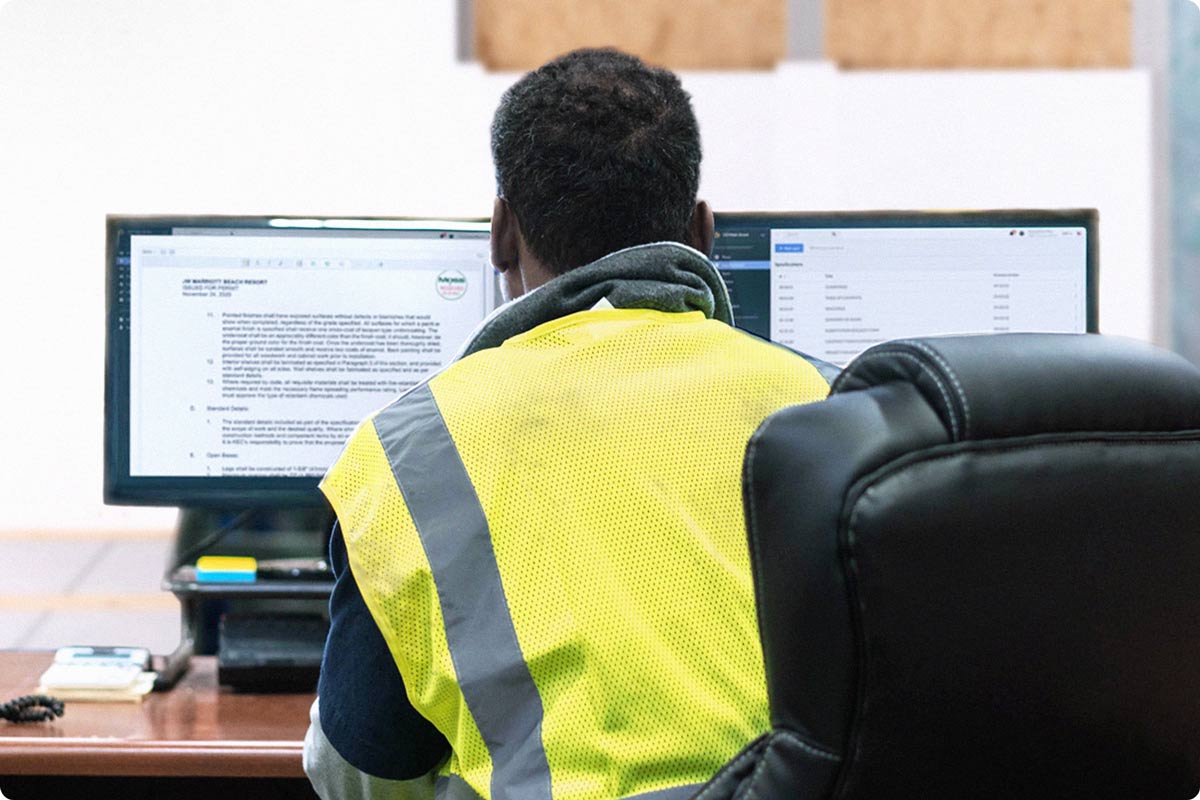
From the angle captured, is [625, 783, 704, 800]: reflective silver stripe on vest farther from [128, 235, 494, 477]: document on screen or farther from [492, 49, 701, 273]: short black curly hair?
[128, 235, 494, 477]: document on screen

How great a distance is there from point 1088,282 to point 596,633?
3.50ft

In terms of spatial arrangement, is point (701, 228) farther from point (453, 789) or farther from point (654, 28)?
point (654, 28)

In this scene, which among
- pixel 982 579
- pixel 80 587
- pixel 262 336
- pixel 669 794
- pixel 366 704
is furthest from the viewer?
pixel 80 587

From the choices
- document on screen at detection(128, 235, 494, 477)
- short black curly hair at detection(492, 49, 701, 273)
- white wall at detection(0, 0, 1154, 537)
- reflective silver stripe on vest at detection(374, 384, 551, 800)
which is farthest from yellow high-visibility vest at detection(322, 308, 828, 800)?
white wall at detection(0, 0, 1154, 537)

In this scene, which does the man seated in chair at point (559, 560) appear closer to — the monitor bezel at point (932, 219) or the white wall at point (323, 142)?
the monitor bezel at point (932, 219)

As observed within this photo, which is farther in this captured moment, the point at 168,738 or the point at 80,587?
the point at 80,587

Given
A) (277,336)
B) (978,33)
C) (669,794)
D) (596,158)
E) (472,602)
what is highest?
(978,33)

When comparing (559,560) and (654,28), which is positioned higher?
(654,28)

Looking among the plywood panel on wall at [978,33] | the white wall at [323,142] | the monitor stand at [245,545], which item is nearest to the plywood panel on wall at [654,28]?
the white wall at [323,142]

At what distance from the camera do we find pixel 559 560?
887 mm

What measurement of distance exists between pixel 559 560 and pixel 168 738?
65cm

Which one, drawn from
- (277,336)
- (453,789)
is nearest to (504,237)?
(453,789)

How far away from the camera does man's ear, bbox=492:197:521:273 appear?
1118 mm

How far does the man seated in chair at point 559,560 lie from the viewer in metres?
0.86
